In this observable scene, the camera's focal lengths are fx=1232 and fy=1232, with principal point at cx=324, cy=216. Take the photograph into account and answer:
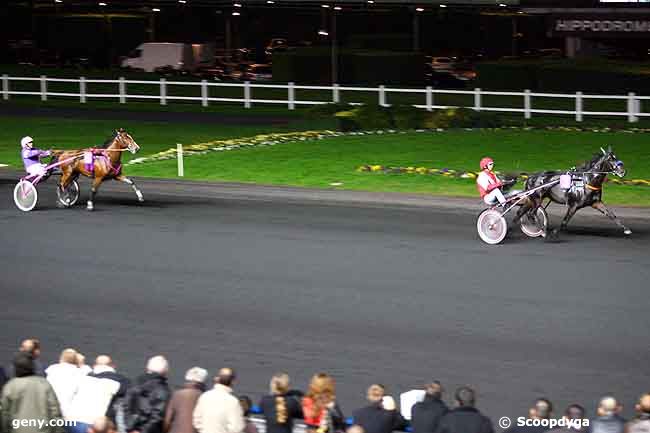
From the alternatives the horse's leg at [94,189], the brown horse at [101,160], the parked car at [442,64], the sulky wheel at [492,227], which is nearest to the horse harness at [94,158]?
the brown horse at [101,160]

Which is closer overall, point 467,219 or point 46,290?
point 46,290

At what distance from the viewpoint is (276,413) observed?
31.4 ft

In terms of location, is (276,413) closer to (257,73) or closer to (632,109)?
(632,109)

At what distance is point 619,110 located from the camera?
4009 centimetres

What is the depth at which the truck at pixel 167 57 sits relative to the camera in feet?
180

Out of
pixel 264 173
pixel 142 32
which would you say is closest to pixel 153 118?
pixel 264 173

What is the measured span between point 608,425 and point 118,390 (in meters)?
3.90

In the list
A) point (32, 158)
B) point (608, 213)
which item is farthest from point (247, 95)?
point (608, 213)

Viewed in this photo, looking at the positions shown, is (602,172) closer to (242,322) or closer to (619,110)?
(242,322)

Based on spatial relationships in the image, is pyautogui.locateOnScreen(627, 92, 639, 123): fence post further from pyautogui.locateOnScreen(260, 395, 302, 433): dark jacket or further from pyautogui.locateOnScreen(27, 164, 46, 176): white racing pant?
pyautogui.locateOnScreen(260, 395, 302, 433): dark jacket

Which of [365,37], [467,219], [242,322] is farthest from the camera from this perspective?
[365,37]

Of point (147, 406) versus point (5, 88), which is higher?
point (5, 88)

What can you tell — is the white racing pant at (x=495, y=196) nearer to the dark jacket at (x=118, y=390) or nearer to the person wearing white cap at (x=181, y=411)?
the dark jacket at (x=118, y=390)

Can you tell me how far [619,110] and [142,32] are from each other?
4025 cm
